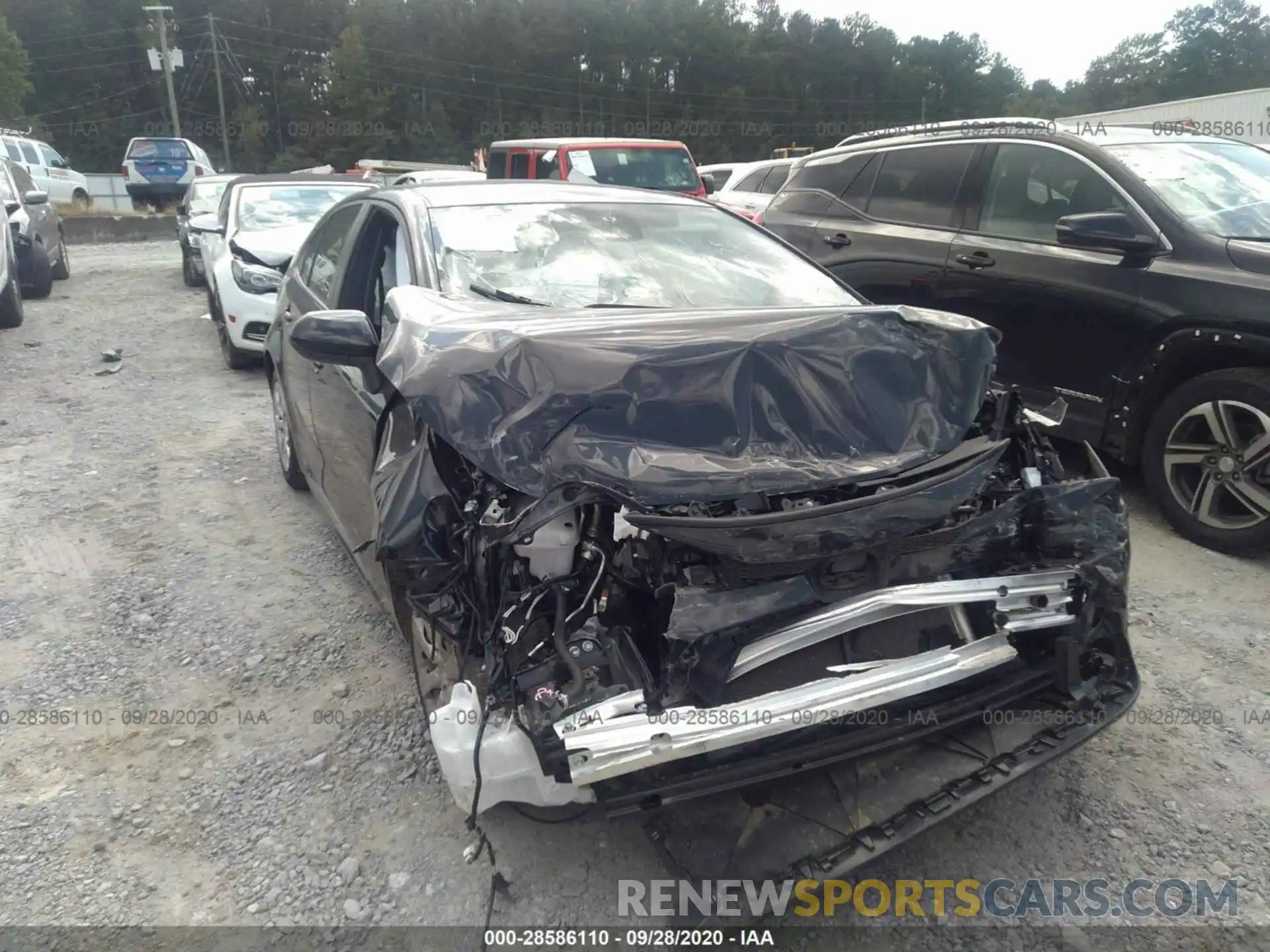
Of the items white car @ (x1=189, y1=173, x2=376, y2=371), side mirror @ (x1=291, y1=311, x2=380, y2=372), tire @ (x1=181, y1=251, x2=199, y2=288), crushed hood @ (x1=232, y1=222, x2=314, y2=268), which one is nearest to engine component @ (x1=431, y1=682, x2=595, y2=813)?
side mirror @ (x1=291, y1=311, x2=380, y2=372)

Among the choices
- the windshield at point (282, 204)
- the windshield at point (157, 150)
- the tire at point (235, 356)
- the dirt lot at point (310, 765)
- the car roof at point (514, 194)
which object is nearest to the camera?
the dirt lot at point (310, 765)

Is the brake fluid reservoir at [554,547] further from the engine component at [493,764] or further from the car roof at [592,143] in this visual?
the car roof at [592,143]

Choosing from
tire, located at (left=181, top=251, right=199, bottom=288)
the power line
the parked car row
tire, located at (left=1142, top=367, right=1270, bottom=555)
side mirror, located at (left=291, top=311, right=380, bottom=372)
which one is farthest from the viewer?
the power line

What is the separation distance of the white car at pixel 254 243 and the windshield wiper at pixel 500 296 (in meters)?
3.54

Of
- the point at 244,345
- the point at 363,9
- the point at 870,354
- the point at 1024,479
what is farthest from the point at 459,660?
the point at 363,9

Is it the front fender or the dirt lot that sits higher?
the front fender

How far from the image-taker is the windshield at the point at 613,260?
307cm

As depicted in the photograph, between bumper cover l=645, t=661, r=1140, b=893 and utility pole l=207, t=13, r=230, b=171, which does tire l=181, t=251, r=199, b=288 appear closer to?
bumper cover l=645, t=661, r=1140, b=893

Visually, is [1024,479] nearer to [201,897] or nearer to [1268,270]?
[1268,270]

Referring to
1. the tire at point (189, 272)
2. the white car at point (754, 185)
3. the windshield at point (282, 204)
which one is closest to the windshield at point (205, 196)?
the tire at point (189, 272)

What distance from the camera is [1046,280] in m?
4.48

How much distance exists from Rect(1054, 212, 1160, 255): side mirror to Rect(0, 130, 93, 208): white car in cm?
2086

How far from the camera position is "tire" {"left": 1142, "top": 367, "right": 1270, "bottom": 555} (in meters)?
3.74

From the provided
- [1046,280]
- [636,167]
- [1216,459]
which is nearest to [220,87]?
[636,167]
